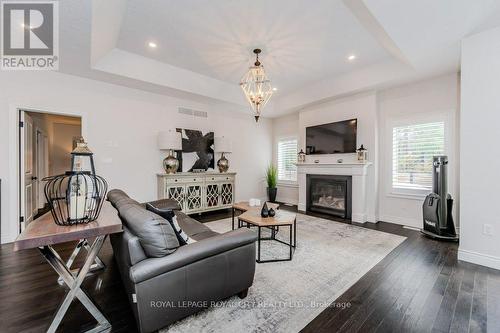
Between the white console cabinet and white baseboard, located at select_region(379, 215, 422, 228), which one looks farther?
the white console cabinet

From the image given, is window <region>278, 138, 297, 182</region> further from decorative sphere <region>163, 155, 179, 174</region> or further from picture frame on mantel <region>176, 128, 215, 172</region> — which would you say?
decorative sphere <region>163, 155, 179, 174</region>

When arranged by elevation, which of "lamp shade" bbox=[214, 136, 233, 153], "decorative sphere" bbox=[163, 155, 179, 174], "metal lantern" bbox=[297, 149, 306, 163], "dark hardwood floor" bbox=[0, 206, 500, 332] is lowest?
"dark hardwood floor" bbox=[0, 206, 500, 332]

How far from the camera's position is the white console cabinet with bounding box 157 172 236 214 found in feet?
15.0

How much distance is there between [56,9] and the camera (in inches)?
90.0

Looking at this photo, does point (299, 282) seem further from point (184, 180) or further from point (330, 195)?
point (330, 195)

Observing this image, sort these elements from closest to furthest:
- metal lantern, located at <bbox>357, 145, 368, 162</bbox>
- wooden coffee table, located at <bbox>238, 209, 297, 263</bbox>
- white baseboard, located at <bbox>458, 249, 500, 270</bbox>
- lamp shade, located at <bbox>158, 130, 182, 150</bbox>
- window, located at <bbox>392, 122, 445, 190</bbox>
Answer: white baseboard, located at <bbox>458, 249, 500, 270</bbox>
wooden coffee table, located at <bbox>238, 209, 297, 263</bbox>
window, located at <bbox>392, 122, 445, 190</bbox>
lamp shade, located at <bbox>158, 130, 182, 150</bbox>
metal lantern, located at <bbox>357, 145, 368, 162</bbox>

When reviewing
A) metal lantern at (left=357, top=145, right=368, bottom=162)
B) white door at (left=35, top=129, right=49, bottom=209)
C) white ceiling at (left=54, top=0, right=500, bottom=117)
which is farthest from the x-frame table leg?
white door at (left=35, top=129, right=49, bottom=209)

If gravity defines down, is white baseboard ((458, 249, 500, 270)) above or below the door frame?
below

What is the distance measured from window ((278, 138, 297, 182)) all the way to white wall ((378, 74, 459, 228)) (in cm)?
244

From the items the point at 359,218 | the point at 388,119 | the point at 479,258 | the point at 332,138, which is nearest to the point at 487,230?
the point at 479,258

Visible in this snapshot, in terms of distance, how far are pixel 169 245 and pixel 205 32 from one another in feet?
9.66

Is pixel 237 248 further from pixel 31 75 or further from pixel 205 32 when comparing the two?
pixel 31 75

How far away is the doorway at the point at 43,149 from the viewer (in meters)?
4.25

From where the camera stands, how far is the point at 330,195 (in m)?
5.35
